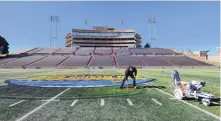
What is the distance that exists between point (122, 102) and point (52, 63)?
6730cm

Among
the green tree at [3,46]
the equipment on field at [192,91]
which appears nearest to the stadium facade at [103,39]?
the green tree at [3,46]

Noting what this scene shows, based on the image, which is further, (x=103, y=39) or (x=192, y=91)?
(x=103, y=39)

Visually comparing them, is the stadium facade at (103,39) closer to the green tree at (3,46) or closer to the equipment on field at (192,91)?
the green tree at (3,46)

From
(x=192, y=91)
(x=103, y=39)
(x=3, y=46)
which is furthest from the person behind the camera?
(x=103, y=39)

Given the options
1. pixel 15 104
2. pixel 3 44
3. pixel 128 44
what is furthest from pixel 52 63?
pixel 128 44

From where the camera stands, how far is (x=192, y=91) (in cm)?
1067

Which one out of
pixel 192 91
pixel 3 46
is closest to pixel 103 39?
pixel 3 46

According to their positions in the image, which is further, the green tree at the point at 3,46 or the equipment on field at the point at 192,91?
the green tree at the point at 3,46

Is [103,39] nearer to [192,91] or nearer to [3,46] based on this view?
[3,46]

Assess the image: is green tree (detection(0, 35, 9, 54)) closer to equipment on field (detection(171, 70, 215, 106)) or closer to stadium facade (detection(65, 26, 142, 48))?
stadium facade (detection(65, 26, 142, 48))

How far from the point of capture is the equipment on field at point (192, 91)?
382 inches

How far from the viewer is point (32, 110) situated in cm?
905

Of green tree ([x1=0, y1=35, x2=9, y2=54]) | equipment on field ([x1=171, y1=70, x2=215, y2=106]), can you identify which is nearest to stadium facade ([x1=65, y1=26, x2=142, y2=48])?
green tree ([x1=0, y1=35, x2=9, y2=54])

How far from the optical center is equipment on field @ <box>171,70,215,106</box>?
9712mm
